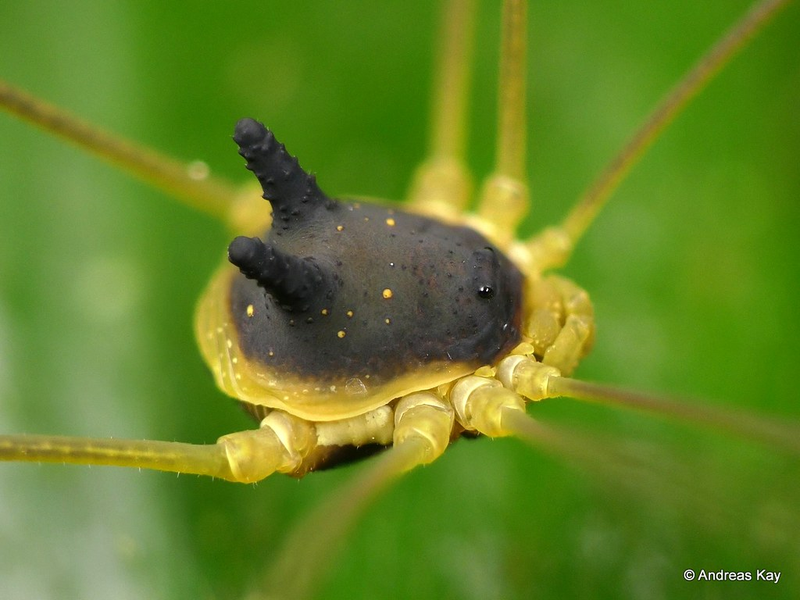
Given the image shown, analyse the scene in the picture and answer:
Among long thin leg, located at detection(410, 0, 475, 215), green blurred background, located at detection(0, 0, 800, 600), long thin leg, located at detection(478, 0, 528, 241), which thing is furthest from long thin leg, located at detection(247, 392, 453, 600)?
long thin leg, located at detection(410, 0, 475, 215)

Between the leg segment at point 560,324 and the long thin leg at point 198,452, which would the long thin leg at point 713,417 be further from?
the long thin leg at point 198,452

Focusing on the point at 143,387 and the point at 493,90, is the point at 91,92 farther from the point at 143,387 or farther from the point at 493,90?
the point at 493,90

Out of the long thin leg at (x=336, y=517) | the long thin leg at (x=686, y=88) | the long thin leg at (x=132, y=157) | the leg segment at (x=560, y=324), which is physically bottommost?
the long thin leg at (x=336, y=517)

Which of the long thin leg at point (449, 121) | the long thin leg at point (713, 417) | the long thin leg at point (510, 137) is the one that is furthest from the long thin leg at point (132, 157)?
the long thin leg at point (713, 417)

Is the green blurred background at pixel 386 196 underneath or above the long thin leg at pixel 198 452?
above

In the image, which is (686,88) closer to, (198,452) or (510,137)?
(510,137)

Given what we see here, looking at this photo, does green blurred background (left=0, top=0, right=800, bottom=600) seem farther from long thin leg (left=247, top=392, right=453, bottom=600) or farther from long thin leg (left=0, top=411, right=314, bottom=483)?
long thin leg (left=247, top=392, right=453, bottom=600)

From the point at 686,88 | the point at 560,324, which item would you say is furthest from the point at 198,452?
the point at 686,88
